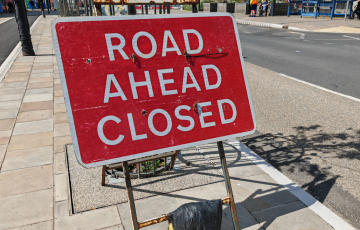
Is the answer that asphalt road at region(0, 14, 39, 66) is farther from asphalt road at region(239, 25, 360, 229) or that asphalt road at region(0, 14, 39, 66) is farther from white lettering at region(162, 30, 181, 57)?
white lettering at region(162, 30, 181, 57)

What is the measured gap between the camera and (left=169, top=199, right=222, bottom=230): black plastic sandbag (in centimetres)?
243

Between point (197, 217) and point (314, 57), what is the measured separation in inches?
437

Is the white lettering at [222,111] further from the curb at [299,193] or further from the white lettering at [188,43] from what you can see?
the curb at [299,193]

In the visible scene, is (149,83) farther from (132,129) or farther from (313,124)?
(313,124)

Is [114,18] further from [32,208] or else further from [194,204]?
[32,208]

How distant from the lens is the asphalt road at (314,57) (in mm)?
8766

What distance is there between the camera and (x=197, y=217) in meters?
2.44

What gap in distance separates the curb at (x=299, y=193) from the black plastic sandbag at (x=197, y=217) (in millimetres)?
1476

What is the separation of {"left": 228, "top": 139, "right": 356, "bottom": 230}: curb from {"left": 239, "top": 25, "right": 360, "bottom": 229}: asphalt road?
15cm

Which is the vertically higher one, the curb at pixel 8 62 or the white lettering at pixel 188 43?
the white lettering at pixel 188 43

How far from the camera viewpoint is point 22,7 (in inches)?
471

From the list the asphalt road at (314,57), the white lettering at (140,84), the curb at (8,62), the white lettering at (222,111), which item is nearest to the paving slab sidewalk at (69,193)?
the white lettering at (222,111)

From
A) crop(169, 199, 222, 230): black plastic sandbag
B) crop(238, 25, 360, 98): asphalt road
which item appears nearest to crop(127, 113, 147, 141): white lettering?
crop(169, 199, 222, 230): black plastic sandbag

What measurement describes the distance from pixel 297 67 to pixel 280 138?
5.82 metres
